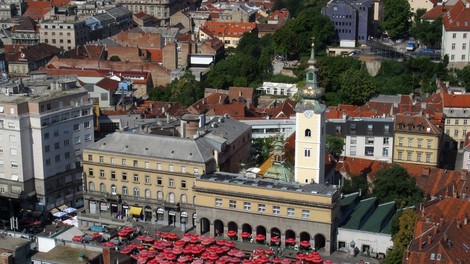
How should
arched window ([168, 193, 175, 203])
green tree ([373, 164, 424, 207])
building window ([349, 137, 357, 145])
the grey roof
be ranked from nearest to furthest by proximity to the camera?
green tree ([373, 164, 424, 207]) < the grey roof < arched window ([168, 193, 175, 203]) < building window ([349, 137, 357, 145])

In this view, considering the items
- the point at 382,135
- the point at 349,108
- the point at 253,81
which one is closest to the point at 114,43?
the point at 253,81

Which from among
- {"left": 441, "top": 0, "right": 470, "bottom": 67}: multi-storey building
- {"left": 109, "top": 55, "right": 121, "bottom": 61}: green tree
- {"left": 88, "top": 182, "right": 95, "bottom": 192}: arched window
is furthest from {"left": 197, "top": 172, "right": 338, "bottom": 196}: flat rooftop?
{"left": 109, "top": 55, "right": 121, "bottom": 61}: green tree

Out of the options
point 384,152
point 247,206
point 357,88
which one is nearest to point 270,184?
point 247,206

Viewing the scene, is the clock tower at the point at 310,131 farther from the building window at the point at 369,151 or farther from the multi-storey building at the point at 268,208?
the building window at the point at 369,151

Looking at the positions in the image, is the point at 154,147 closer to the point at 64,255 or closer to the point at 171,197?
the point at 171,197

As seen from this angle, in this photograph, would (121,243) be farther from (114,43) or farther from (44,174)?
(114,43)

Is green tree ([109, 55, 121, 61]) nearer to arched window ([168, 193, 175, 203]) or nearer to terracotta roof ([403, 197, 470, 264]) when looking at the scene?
arched window ([168, 193, 175, 203])

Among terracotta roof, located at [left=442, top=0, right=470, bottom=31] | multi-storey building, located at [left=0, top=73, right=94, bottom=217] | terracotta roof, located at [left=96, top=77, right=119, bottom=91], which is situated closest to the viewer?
multi-storey building, located at [left=0, top=73, right=94, bottom=217]

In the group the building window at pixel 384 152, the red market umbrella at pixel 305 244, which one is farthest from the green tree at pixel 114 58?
the red market umbrella at pixel 305 244
